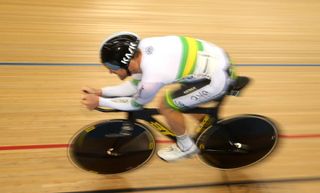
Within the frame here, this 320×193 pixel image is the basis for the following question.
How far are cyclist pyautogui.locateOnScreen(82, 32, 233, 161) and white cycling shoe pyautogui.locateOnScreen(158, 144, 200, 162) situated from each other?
6 cm

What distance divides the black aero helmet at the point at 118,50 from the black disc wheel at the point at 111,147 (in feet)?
1.59

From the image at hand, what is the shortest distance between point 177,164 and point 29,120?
1.30 metres

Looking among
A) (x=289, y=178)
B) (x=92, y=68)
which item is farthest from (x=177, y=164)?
(x=92, y=68)

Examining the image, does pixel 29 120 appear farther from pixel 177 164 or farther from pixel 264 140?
pixel 264 140

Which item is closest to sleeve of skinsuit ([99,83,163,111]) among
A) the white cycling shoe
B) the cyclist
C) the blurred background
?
the cyclist

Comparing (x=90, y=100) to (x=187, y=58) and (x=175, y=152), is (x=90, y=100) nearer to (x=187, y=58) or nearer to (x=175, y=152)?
(x=187, y=58)

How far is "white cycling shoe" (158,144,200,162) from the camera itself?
2.53 metres

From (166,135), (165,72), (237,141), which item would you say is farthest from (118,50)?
(237,141)

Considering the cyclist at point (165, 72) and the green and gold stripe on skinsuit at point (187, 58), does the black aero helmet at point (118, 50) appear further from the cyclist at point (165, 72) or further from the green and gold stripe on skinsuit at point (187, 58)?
the green and gold stripe on skinsuit at point (187, 58)

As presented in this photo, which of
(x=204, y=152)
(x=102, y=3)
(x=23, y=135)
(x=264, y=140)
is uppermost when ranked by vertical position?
(x=102, y=3)

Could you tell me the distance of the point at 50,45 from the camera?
3.94 meters

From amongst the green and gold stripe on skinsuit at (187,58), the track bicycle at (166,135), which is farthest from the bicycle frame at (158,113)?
the green and gold stripe on skinsuit at (187,58)

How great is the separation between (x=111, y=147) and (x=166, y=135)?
1.33 ft

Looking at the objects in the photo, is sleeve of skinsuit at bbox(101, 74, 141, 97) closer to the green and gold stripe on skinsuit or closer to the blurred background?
the green and gold stripe on skinsuit
